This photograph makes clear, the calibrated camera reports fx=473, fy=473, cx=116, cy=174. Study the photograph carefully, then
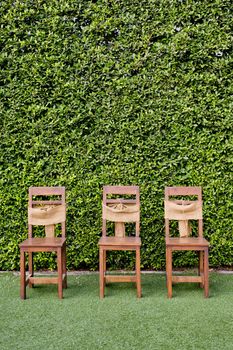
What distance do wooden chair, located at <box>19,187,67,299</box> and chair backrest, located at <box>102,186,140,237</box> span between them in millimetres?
400

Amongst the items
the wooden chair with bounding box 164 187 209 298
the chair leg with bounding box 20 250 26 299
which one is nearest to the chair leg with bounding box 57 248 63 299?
the chair leg with bounding box 20 250 26 299

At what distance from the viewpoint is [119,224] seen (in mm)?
4531

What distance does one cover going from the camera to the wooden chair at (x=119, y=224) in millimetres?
4145

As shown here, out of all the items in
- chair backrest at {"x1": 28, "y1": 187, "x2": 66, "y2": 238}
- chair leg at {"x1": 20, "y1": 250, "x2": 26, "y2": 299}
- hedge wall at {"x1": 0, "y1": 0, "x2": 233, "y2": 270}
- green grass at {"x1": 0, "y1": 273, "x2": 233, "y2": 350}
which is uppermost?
hedge wall at {"x1": 0, "y1": 0, "x2": 233, "y2": 270}

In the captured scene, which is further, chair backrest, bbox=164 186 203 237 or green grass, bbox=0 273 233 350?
chair backrest, bbox=164 186 203 237

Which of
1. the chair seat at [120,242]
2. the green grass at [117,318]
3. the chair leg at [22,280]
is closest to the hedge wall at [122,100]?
the chair seat at [120,242]

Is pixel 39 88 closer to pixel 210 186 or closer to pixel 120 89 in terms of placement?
pixel 120 89

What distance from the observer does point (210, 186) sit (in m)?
4.87

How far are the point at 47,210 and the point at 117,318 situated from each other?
1.29 metres

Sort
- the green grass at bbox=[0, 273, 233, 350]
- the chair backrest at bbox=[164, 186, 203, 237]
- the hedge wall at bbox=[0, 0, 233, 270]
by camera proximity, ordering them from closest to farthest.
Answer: the green grass at bbox=[0, 273, 233, 350], the chair backrest at bbox=[164, 186, 203, 237], the hedge wall at bbox=[0, 0, 233, 270]

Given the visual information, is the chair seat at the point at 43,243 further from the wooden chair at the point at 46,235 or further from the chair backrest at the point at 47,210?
the chair backrest at the point at 47,210

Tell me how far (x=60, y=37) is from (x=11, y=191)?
1673 mm

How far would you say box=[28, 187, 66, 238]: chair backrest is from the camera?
4410 millimetres

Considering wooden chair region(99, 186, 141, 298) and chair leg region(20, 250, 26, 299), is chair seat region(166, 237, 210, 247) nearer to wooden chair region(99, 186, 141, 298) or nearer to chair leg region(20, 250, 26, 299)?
wooden chair region(99, 186, 141, 298)
